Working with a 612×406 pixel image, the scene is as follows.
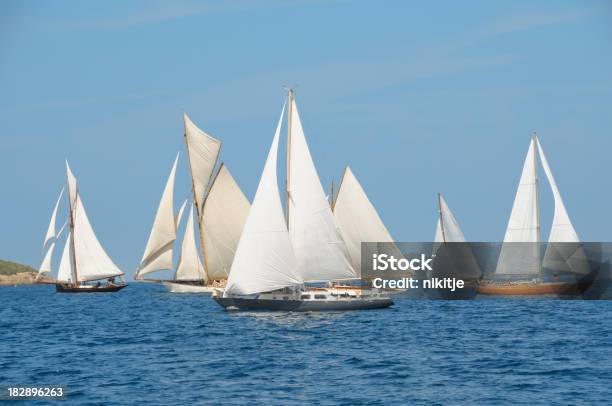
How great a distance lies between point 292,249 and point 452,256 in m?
42.5

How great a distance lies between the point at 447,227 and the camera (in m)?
101

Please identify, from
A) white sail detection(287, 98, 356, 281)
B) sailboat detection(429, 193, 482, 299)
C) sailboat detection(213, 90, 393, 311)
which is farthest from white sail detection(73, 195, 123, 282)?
white sail detection(287, 98, 356, 281)

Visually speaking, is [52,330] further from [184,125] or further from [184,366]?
[184,125]

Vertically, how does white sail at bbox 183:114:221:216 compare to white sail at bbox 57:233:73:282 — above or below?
above

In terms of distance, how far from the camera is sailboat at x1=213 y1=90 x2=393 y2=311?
5659 centimetres

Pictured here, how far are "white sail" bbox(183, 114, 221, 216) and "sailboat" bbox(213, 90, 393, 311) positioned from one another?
3841 cm

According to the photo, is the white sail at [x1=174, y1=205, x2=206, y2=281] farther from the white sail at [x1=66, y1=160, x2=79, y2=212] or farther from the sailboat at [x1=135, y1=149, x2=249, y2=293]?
the white sail at [x1=66, y1=160, x2=79, y2=212]

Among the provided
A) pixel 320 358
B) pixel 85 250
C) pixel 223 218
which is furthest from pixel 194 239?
pixel 320 358

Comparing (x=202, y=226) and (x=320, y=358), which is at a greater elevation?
(x=202, y=226)

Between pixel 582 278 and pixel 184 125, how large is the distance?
4433 cm

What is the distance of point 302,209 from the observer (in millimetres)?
59906

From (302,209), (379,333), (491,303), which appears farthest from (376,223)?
(379,333)

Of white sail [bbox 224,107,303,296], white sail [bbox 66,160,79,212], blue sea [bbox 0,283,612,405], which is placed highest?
white sail [bbox 66,160,79,212]

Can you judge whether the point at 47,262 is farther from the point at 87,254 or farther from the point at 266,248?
the point at 266,248
